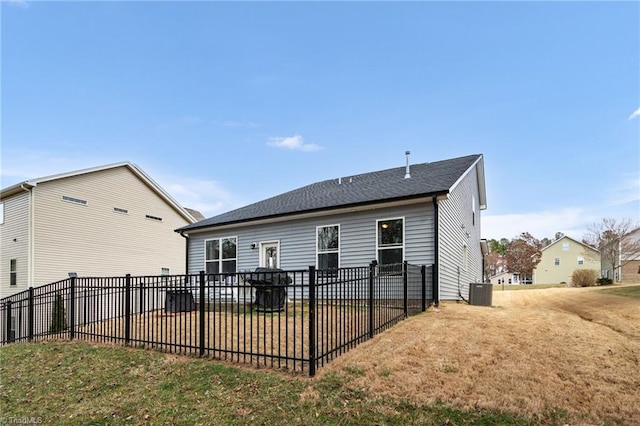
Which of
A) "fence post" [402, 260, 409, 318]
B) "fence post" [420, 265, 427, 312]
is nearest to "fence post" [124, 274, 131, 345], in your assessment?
"fence post" [402, 260, 409, 318]

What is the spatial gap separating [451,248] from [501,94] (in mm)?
6417

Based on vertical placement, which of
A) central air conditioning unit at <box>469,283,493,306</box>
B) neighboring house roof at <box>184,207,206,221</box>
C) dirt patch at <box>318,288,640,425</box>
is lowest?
central air conditioning unit at <box>469,283,493,306</box>

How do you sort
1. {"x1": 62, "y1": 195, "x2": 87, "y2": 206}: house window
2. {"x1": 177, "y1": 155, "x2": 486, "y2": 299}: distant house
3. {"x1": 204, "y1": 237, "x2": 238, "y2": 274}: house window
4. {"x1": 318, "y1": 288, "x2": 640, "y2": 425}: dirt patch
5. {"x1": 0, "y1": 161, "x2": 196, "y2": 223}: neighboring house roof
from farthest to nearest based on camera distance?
{"x1": 62, "y1": 195, "x2": 87, "y2": 206}: house window < {"x1": 0, "y1": 161, "x2": 196, "y2": 223}: neighboring house roof < {"x1": 204, "y1": 237, "x2": 238, "y2": 274}: house window < {"x1": 177, "y1": 155, "x2": 486, "y2": 299}: distant house < {"x1": 318, "y1": 288, "x2": 640, "y2": 425}: dirt patch

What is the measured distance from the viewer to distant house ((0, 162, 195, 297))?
16.2 metres

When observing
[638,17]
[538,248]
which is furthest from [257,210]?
[538,248]

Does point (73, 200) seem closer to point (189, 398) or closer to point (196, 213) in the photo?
point (196, 213)

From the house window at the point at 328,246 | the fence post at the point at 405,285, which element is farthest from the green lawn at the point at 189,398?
the house window at the point at 328,246

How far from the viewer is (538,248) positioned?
133ft

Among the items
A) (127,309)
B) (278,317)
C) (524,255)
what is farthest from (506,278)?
(127,309)

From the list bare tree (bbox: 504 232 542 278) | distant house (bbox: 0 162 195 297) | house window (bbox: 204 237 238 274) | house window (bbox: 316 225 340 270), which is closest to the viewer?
house window (bbox: 316 225 340 270)

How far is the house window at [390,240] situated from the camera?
1065 centimetres

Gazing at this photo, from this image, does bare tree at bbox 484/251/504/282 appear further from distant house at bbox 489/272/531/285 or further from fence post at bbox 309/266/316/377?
fence post at bbox 309/266/316/377

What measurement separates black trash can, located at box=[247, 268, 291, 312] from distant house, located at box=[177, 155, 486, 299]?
5.22 feet

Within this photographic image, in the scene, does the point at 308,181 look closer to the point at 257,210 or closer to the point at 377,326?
the point at 257,210
